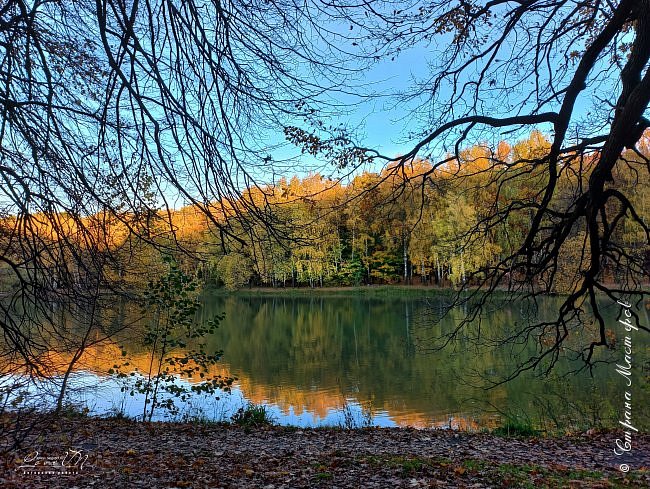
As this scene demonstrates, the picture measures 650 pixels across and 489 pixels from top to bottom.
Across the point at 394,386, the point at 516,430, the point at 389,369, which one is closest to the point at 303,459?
the point at 516,430

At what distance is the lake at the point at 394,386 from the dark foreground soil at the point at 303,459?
773 mm

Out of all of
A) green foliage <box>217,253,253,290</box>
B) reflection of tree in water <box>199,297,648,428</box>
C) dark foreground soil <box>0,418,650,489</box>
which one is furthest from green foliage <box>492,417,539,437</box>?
green foliage <box>217,253,253,290</box>

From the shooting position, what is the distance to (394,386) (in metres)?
10.8

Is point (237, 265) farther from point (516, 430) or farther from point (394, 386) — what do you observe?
point (394, 386)

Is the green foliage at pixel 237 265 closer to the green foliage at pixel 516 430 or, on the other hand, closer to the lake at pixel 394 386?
the lake at pixel 394 386

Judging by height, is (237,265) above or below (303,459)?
above

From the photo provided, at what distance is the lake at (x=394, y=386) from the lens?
8336 millimetres

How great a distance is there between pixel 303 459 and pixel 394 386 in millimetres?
6230

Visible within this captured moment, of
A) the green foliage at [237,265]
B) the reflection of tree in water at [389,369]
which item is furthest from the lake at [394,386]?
the green foliage at [237,265]

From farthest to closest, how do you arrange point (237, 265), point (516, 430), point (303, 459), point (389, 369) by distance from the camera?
point (389, 369) → point (516, 430) → point (303, 459) → point (237, 265)

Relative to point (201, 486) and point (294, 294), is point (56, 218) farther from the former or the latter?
point (294, 294)

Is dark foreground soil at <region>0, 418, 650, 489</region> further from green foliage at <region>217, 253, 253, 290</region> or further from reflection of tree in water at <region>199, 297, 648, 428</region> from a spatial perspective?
green foliage at <region>217, 253, 253, 290</region>

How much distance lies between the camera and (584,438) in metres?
6.15

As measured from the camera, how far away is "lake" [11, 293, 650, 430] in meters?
8.34
